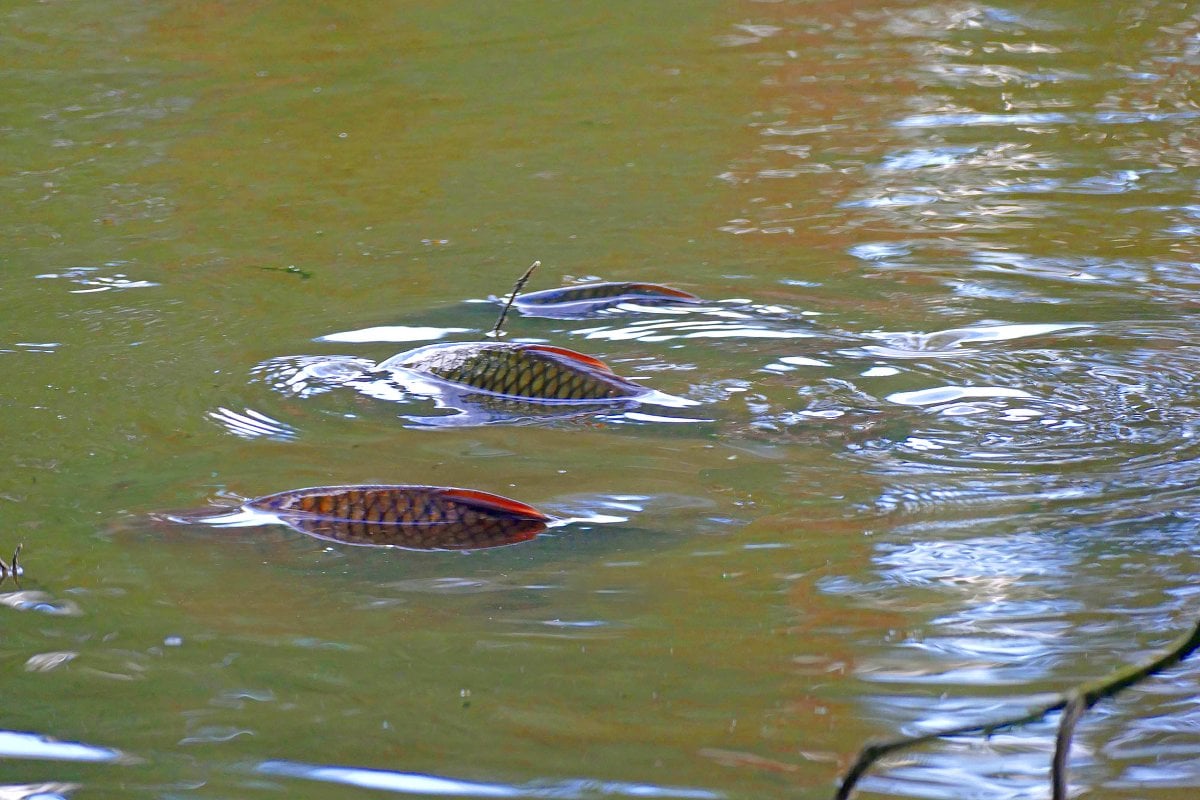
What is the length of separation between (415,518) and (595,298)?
1472 millimetres

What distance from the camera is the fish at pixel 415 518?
2484 millimetres

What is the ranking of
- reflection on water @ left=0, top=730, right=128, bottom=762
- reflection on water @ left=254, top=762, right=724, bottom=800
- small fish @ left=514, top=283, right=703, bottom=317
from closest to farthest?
1. reflection on water @ left=254, top=762, right=724, bottom=800
2. reflection on water @ left=0, top=730, right=128, bottom=762
3. small fish @ left=514, top=283, right=703, bottom=317

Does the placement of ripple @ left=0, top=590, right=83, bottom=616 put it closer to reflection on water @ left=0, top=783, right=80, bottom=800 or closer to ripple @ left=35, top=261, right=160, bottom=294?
reflection on water @ left=0, top=783, right=80, bottom=800

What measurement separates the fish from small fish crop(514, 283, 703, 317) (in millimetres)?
1352

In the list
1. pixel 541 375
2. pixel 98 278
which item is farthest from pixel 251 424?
pixel 98 278

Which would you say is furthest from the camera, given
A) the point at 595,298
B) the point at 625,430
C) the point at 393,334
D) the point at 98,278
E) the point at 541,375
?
the point at 98,278

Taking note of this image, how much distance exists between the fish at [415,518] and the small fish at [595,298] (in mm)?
1352

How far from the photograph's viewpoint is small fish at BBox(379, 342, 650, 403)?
3195 millimetres

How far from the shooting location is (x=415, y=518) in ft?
8.23

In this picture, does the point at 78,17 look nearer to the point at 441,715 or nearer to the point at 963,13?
the point at 963,13

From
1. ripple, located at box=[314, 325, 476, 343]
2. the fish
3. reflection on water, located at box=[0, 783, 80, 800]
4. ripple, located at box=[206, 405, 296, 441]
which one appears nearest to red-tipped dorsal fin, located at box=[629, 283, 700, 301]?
ripple, located at box=[314, 325, 476, 343]

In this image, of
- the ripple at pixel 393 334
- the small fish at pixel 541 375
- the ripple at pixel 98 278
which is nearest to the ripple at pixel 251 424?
the small fish at pixel 541 375

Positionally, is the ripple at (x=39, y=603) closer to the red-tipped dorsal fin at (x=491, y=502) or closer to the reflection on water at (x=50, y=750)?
the reflection on water at (x=50, y=750)

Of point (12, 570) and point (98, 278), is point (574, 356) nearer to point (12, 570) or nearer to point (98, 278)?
point (12, 570)
